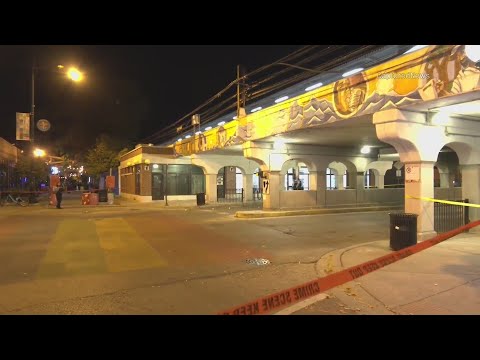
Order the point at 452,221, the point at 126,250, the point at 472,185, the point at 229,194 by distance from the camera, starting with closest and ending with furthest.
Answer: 1. the point at 126,250
2. the point at 472,185
3. the point at 452,221
4. the point at 229,194

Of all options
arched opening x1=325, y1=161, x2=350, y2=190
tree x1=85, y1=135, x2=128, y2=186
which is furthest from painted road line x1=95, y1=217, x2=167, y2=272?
tree x1=85, y1=135, x2=128, y2=186

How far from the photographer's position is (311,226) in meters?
15.7

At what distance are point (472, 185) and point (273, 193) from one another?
10.1 meters

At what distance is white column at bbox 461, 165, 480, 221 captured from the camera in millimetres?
12828

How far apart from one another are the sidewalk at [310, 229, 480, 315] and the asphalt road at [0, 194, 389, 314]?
0.54 metres

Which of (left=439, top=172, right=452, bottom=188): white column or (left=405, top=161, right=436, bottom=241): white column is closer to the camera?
(left=405, top=161, right=436, bottom=241): white column

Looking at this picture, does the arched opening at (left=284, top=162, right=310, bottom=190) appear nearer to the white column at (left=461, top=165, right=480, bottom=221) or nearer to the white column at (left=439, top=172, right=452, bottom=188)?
the white column at (left=439, top=172, right=452, bottom=188)

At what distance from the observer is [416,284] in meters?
6.63

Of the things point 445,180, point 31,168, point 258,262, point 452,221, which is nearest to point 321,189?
point 452,221

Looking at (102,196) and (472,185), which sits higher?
(472,185)

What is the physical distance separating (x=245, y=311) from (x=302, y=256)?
5.95 m

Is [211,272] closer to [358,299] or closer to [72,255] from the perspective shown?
[358,299]

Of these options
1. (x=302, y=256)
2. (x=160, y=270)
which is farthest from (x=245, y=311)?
(x=302, y=256)
